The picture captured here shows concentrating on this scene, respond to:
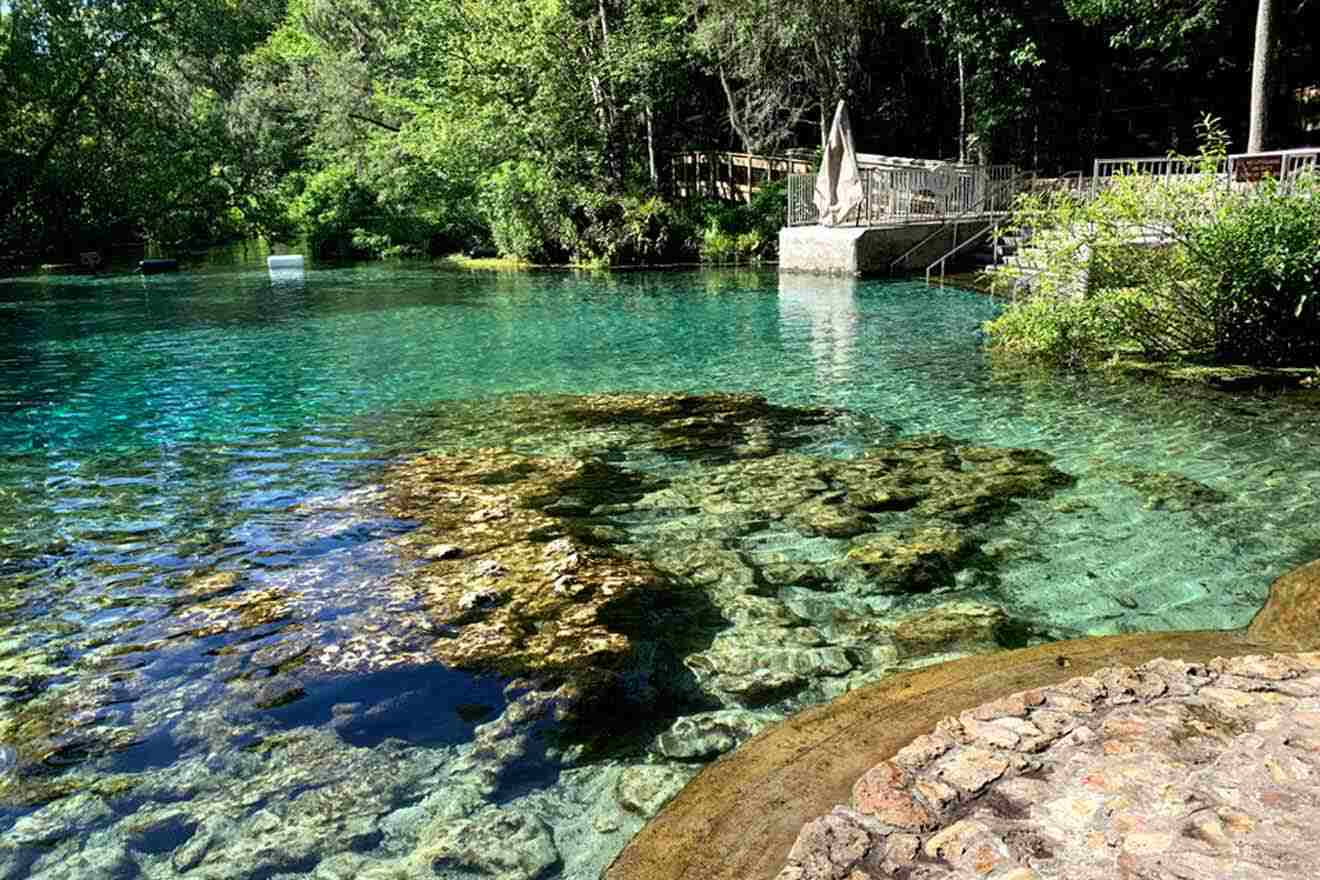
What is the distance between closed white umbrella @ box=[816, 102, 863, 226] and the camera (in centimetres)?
2228

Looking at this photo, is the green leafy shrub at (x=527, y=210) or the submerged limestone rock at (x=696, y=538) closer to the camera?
the submerged limestone rock at (x=696, y=538)

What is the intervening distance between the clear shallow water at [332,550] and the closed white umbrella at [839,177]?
7931 mm

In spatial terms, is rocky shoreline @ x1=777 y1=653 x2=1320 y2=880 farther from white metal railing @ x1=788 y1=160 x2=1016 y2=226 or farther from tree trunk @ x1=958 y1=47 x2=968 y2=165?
tree trunk @ x1=958 y1=47 x2=968 y2=165

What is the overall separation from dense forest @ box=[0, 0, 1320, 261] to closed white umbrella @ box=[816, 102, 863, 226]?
20.4ft

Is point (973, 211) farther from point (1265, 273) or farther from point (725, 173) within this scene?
point (1265, 273)

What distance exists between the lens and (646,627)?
489cm

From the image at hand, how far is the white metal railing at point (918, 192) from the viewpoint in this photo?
2325 cm

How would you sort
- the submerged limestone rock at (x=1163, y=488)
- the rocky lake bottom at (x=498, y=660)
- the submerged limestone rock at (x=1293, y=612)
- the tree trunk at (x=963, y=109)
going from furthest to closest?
the tree trunk at (x=963, y=109), the submerged limestone rock at (x=1163, y=488), the submerged limestone rock at (x=1293, y=612), the rocky lake bottom at (x=498, y=660)

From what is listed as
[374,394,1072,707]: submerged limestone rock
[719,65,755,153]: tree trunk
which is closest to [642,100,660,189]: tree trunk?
[719,65,755,153]: tree trunk

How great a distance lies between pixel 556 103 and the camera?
29.6 m

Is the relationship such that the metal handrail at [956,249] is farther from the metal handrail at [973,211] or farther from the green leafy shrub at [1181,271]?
the green leafy shrub at [1181,271]

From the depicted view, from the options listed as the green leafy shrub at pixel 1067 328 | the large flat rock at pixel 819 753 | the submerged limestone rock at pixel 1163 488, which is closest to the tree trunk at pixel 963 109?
the green leafy shrub at pixel 1067 328

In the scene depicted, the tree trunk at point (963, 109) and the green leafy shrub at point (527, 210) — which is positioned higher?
the tree trunk at point (963, 109)

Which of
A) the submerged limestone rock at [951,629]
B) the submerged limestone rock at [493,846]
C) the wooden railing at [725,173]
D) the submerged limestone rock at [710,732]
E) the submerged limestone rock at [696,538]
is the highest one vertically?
the wooden railing at [725,173]
